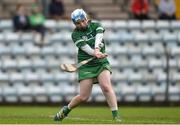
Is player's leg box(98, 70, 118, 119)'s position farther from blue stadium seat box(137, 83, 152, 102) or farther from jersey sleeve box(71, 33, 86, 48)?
blue stadium seat box(137, 83, 152, 102)

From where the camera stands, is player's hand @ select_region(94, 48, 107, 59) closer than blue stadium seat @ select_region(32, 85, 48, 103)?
Yes

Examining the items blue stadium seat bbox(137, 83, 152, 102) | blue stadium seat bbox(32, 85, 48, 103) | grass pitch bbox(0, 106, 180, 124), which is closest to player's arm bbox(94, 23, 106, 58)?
grass pitch bbox(0, 106, 180, 124)

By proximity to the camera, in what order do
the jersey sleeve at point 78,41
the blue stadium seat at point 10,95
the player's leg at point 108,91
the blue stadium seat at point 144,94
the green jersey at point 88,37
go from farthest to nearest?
the blue stadium seat at point 10,95, the blue stadium seat at point 144,94, the green jersey at point 88,37, the jersey sleeve at point 78,41, the player's leg at point 108,91

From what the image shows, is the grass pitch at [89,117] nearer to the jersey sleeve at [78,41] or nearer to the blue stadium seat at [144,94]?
the jersey sleeve at [78,41]

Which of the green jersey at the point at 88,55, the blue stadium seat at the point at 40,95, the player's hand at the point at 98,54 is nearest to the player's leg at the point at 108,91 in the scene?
the green jersey at the point at 88,55

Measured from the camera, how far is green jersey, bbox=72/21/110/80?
583 inches

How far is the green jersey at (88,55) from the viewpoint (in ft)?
48.6

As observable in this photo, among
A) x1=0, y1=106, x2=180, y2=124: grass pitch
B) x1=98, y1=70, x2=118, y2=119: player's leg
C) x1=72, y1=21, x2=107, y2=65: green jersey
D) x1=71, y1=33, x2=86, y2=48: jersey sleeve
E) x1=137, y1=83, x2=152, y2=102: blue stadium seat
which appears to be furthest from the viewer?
x1=137, y1=83, x2=152, y2=102: blue stadium seat

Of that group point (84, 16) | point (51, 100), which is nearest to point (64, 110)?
point (84, 16)

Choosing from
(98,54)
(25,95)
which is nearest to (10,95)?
(25,95)

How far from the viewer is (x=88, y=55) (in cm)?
1489

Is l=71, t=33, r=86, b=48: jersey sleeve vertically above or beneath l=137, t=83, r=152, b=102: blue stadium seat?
above

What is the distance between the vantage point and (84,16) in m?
14.7

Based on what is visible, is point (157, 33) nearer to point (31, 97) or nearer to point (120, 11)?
point (120, 11)
